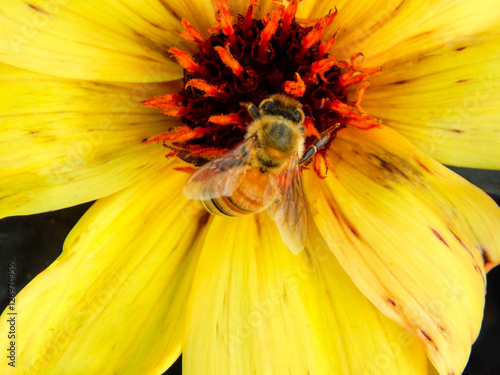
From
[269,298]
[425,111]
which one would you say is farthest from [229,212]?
[425,111]

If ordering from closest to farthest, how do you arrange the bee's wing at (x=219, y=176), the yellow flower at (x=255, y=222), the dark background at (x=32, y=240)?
1. the bee's wing at (x=219, y=176)
2. the yellow flower at (x=255, y=222)
3. the dark background at (x=32, y=240)

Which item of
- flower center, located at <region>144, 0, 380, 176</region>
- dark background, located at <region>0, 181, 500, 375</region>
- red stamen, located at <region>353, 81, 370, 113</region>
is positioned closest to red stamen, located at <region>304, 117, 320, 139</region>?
flower center, located at <region>144, 0, 380, 176</region>

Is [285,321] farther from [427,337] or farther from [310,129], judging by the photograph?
[310,129]

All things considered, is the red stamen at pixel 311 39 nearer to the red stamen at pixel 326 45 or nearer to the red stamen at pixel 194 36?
the red stamen at pixel 326 45

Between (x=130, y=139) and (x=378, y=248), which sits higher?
(x=130, y=139)

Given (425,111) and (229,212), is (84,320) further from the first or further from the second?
(425,111)

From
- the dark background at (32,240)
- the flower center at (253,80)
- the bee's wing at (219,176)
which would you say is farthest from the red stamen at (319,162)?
the dark background at (32,240)

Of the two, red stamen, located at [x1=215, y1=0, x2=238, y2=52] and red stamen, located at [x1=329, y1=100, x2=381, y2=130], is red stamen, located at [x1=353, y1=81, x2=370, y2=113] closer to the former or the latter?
red stamen, located at [x1=329, y1=100, x2=381, y2=130]
